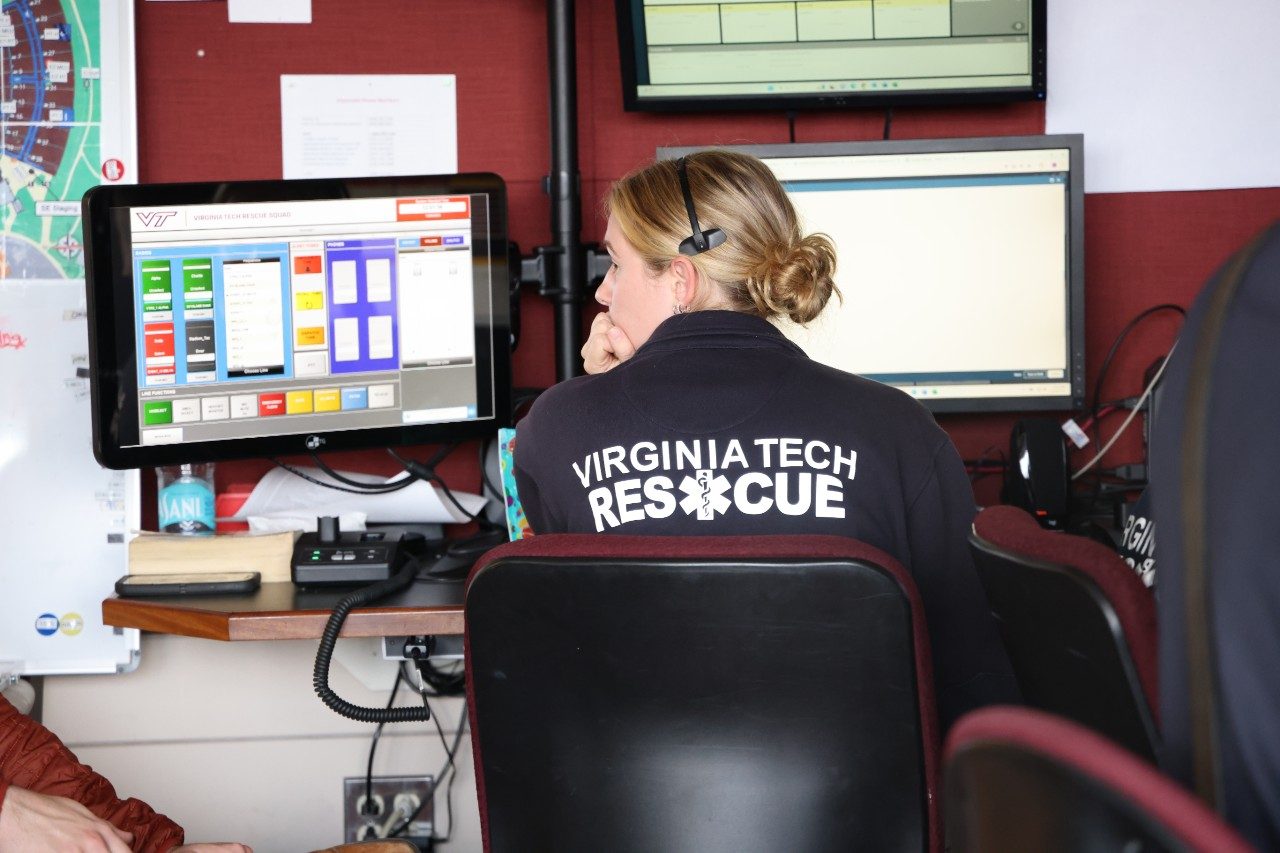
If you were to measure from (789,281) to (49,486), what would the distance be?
4.62 ft

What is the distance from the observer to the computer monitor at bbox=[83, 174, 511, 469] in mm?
1879

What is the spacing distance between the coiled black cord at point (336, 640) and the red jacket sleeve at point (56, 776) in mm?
284

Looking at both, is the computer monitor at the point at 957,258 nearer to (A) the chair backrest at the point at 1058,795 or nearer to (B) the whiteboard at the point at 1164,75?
(B) the whiteboard at the point at 1164,75

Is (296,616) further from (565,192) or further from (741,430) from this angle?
(565,192)

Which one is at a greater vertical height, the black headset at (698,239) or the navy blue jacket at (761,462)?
the black headset at (698,239)

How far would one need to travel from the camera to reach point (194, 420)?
75.6 inches

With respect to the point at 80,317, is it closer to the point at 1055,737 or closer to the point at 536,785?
the point at 536,785

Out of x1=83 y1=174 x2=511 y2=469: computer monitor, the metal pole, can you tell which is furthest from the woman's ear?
the metal pole

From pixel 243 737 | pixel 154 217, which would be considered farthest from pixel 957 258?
pixel 243 737

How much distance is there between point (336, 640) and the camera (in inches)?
68.2

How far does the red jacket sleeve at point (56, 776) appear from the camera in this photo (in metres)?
1.59

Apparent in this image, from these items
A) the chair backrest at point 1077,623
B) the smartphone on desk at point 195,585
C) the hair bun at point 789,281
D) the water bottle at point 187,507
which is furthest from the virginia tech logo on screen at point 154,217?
the chair backrest at point 1077,623

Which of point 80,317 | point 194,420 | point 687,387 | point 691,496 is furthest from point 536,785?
point 80,317

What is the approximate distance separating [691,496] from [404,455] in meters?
1.21
